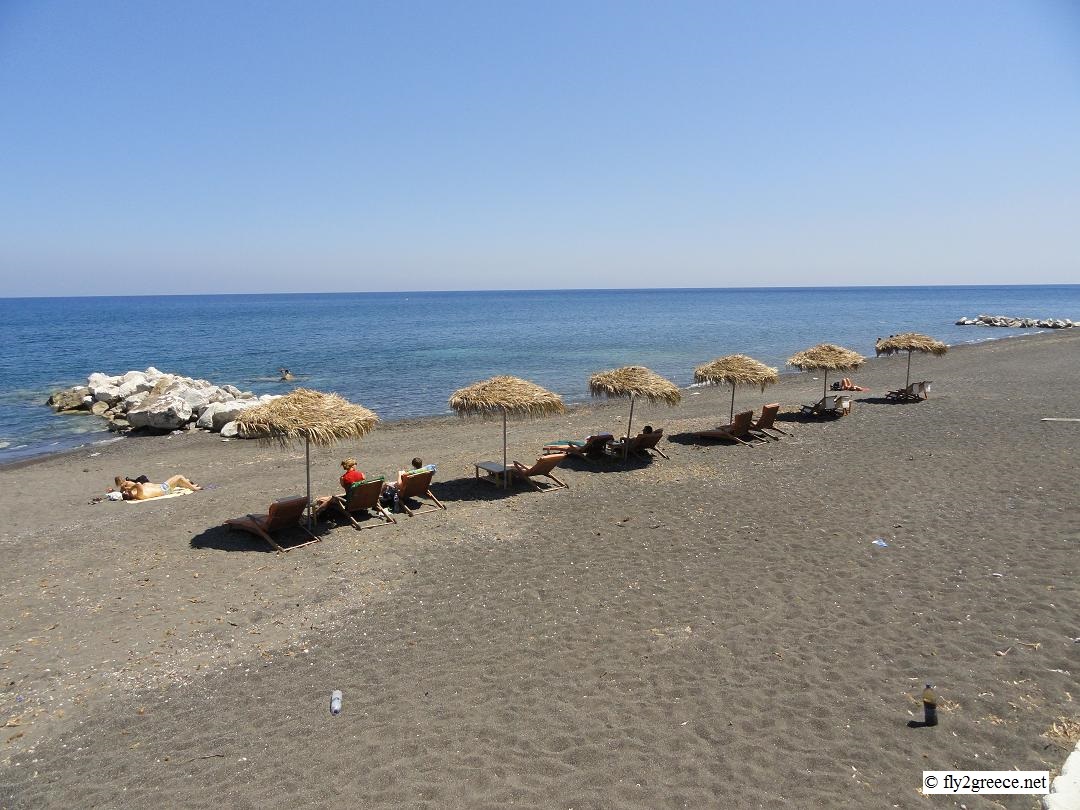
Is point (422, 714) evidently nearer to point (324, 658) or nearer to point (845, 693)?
point (324, 658)

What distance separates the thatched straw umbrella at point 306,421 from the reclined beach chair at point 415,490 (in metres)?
1.07

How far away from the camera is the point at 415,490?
10.4 metres

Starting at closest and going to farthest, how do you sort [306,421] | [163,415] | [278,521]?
1. [278,521]
2. [306,421]
3. [163,415]

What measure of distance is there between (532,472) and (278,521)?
433 cm

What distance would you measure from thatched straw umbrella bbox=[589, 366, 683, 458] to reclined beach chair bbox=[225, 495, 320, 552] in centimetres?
623

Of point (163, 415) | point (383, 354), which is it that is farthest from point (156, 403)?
point (383, 354)

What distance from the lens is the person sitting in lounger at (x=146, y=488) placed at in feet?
40.2

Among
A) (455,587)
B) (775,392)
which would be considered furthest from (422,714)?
(775,392)

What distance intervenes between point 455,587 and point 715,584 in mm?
3012

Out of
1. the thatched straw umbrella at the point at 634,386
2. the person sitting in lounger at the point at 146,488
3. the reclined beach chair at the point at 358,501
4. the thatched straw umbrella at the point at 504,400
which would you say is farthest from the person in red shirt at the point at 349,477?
the thatched straw umbrella at the point at 634,386

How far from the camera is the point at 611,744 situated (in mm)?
4688

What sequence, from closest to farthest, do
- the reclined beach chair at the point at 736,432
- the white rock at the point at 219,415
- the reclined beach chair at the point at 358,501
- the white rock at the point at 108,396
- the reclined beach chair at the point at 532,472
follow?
the reclined beach chair at the point at 358,501, the reclined beach chair at the point at 532,472, the reclined beach chair at the point at 736,432, the white rock at the point at 219,415, the white rock at the point at 108,396

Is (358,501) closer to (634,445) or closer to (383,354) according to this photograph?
(634,445)

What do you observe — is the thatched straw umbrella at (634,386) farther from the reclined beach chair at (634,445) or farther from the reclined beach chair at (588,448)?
the reclined beach chair at (588,448)
